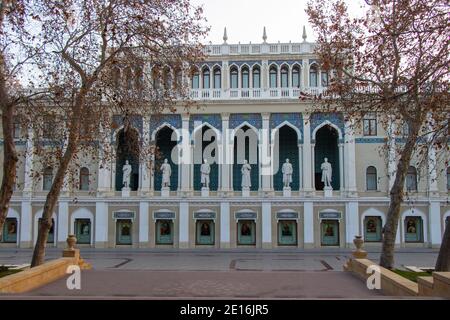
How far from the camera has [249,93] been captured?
103ft

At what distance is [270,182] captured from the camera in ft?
101

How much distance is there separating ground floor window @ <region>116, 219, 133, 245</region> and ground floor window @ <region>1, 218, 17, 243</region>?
675 cm

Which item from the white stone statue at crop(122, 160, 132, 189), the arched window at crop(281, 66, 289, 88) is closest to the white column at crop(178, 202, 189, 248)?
the white stone statue at crop(122, 160, 132, 189)

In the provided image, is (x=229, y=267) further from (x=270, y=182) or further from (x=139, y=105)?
(x=270, y=182)

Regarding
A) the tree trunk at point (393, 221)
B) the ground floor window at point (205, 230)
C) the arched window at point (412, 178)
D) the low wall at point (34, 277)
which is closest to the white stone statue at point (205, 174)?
the ground floor window at point (205, 230)

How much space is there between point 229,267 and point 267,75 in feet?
50.6

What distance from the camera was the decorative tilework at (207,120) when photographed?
31.2 m

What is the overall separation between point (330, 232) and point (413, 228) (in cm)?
521

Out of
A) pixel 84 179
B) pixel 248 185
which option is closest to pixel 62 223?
pixel 84 179

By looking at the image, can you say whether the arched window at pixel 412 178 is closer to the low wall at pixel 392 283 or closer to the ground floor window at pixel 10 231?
the low wall at pixel 392 283

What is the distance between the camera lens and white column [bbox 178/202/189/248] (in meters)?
30.3

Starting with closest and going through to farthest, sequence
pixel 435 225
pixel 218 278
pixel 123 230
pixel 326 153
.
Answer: pixel 218 278
pixel 435 225
pixel 123 230
pixel 326 153

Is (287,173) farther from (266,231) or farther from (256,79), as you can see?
(256,79)

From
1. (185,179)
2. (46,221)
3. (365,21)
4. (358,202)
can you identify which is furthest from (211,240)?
(365,21)
